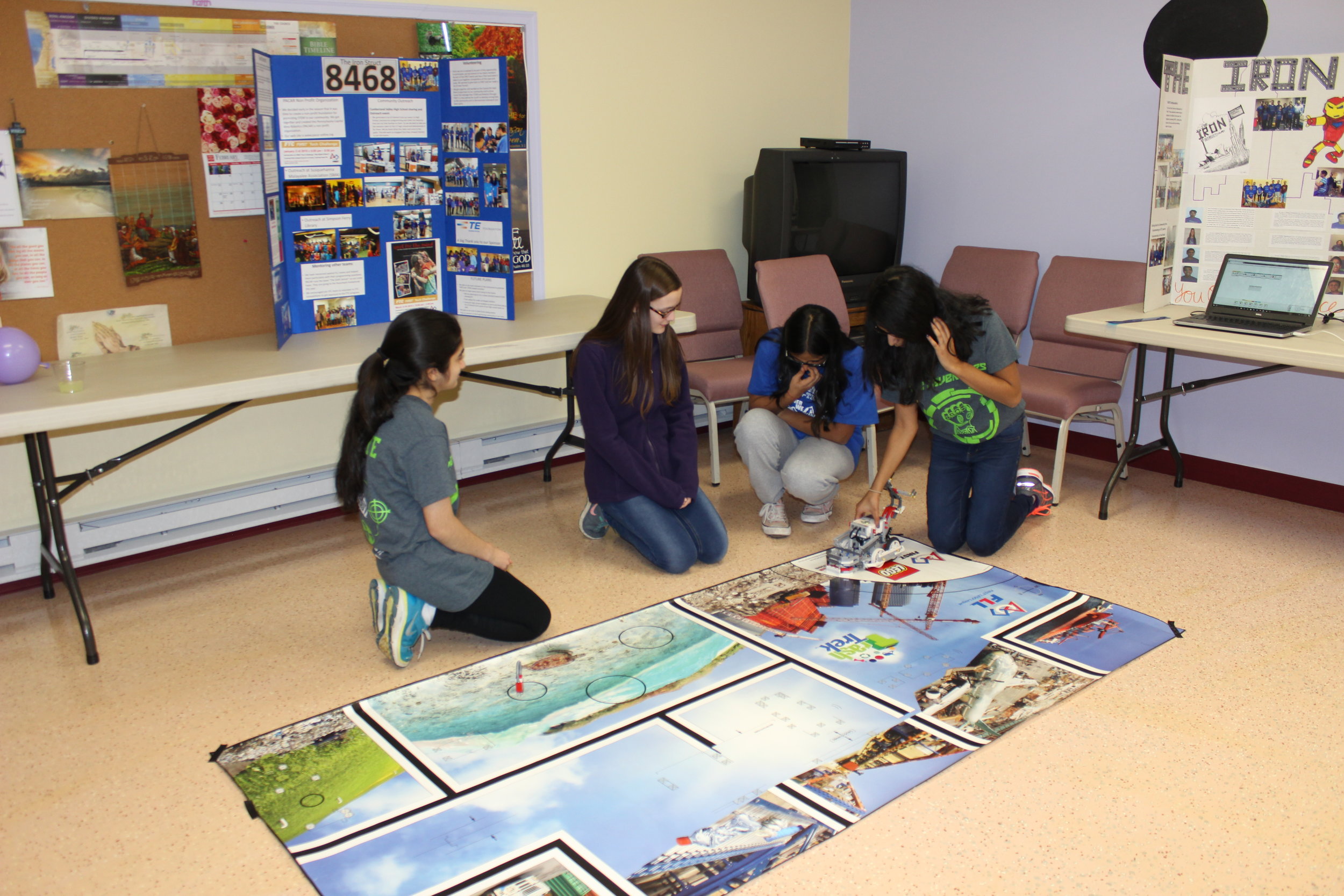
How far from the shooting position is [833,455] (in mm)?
3627

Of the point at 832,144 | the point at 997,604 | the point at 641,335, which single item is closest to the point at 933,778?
the point at 997,604

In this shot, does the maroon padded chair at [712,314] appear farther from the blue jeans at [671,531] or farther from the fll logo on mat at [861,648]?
the fll logo on mat at [861,648]

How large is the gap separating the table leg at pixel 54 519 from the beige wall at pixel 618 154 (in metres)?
0.40

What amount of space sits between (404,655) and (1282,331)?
293cm

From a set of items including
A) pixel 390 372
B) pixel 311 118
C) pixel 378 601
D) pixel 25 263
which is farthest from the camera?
pixel 311 118

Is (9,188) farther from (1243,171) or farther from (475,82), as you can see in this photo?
(1243,171)

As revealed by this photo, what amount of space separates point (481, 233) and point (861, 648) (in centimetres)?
208

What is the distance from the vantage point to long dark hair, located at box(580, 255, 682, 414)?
3021 millimetres

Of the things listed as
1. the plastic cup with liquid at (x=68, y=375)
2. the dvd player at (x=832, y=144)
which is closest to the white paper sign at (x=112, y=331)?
the plastic cup with liquid at (x=68, y=375)

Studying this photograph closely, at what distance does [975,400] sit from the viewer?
10.7 ft

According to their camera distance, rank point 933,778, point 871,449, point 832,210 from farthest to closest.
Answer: point 832,210 → point 871,449 → point 933,778

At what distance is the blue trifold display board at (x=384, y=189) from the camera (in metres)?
3.36

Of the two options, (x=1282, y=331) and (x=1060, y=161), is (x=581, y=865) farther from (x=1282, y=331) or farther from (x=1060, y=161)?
(x=1060, y=161)

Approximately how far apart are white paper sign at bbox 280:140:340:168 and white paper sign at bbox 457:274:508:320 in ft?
2.06
